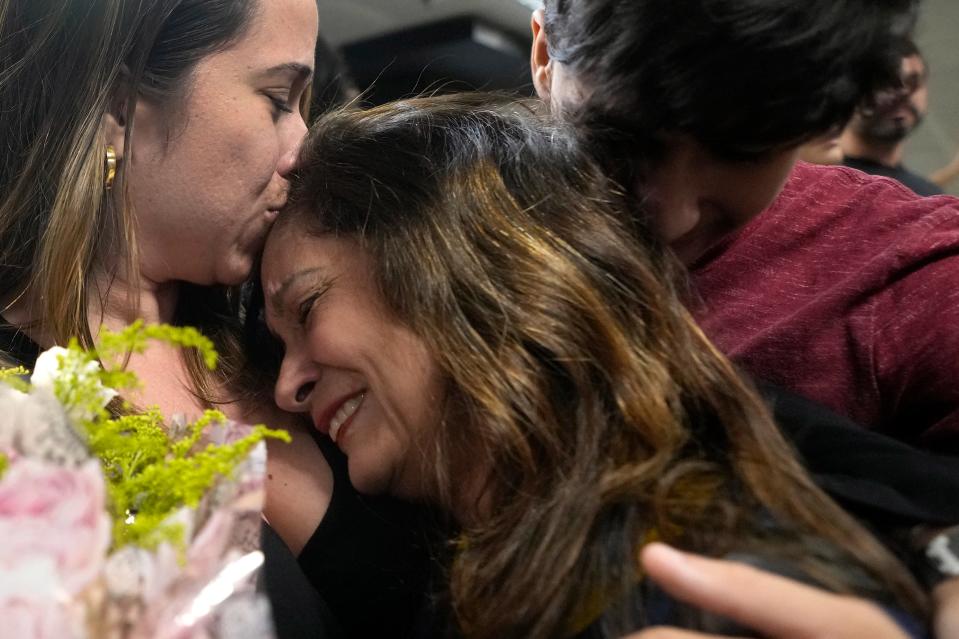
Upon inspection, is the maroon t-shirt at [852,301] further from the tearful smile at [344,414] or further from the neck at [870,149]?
the neck at [870,149]

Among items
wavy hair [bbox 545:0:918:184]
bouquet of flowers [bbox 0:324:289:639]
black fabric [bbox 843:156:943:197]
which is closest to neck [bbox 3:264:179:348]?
bouquet of flowers [bbox 0:324:289:639]

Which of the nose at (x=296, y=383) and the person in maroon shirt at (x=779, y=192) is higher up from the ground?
the person in maroon shirt at (x=779, y=192)

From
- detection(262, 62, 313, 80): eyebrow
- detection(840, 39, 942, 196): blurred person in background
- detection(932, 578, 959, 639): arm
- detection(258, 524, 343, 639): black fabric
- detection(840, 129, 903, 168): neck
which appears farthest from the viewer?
detection(840, 129, 903, 168): neck

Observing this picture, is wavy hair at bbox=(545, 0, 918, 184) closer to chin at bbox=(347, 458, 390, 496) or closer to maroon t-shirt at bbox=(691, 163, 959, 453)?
maroon t-shirt at bbox=(691, 163, 959, 453)

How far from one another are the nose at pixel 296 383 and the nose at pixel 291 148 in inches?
8.9

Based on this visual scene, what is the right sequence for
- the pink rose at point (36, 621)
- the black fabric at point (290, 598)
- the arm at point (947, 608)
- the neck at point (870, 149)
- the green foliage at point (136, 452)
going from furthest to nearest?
1. the neck at point (870, 149)
2. the black fabric at point (290, 598)
3. the arm at point (947, 608)
4. the green foliage at point (136, 452)
5. the pink rose at point (36, 621)

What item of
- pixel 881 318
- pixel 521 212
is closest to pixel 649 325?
pixel 521 212

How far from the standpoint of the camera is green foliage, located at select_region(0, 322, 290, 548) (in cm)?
68

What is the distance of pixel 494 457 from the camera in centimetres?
101

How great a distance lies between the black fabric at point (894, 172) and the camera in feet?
6.16

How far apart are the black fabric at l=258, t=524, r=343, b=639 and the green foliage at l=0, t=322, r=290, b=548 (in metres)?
0.31

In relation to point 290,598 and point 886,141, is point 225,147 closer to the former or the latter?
point 290,598

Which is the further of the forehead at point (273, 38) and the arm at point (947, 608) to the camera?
the forehead at point (273, 38)

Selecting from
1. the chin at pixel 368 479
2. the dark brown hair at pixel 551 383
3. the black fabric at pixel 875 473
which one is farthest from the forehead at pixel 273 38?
the black fabric at pixel 875 473
